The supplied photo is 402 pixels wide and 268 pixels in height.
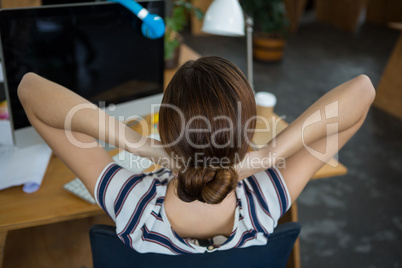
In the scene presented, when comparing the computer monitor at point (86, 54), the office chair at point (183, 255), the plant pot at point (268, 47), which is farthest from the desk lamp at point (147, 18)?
the plant pot at point (268, 47)

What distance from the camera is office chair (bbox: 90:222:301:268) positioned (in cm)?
80

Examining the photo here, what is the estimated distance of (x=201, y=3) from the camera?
540cm

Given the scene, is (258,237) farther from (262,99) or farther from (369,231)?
(369,231)

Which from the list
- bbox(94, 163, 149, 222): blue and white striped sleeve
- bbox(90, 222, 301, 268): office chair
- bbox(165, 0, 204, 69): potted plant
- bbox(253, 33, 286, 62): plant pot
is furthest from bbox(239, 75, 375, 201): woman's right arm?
bbox(253, 33, 286, 62): plant pot

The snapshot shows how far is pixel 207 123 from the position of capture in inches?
26.7

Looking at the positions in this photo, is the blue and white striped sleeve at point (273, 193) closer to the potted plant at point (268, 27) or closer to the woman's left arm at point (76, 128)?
the woman's left arm at point (76, 128)

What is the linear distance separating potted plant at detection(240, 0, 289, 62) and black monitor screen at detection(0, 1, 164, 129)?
9.67 feet

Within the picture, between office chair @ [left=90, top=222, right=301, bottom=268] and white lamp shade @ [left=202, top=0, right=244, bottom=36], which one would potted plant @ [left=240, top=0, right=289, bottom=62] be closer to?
white lamp shade @ [left=202, top=0, right=244, bottom=36]

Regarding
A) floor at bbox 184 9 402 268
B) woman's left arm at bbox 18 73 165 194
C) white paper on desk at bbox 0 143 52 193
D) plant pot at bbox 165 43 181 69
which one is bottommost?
floor at bbox 184 9 402 268

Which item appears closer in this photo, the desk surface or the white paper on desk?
the desk surface

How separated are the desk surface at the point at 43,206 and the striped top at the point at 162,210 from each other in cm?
29

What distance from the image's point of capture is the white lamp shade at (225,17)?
1.39m

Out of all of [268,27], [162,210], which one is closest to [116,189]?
[162,210]

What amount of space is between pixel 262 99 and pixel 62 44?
801 millimetres
